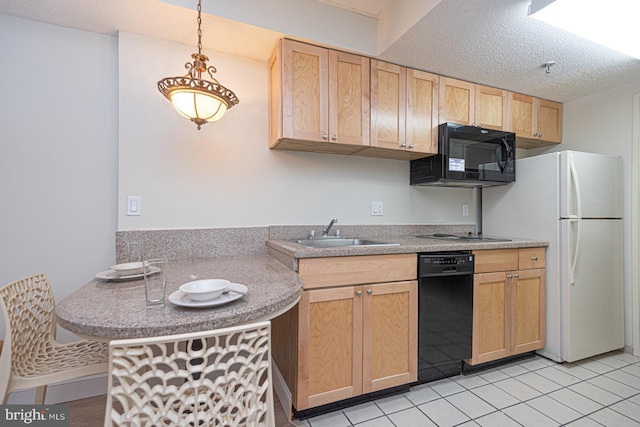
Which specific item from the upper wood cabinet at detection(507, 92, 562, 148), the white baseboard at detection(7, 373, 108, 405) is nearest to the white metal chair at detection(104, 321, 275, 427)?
the white baseboard at detection(7, 373, 108, 405)

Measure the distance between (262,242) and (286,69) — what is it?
3.79 ft

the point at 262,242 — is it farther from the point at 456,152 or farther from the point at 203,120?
the point at 456,152

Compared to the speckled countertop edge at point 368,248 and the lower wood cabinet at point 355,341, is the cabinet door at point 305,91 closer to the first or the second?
the speckled countertop edge at point 368,248

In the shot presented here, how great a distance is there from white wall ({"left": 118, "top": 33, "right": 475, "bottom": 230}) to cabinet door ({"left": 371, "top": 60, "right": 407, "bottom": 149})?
36 centimetres

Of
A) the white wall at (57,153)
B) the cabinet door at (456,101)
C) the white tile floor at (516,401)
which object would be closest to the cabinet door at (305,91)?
the cabinet door at (456,101)

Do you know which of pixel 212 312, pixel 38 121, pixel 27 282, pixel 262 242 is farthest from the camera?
pixel 262 242

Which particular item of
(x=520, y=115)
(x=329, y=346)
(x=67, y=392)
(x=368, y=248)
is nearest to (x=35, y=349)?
(x=67, y=392)

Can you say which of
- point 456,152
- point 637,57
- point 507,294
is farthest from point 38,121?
point 637,57

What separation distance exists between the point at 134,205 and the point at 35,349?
2.75ft

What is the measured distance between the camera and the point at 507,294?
2.08 meters

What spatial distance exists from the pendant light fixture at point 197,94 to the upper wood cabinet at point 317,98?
408 mm

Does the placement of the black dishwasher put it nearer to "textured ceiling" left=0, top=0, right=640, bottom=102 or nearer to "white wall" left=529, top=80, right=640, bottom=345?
"textured ceiling" left=0, top=0, right=640, bottom=102

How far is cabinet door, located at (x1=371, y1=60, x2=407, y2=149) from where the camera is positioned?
2.00 metres

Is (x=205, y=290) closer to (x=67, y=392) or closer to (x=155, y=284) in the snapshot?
(x=155, y=284)
